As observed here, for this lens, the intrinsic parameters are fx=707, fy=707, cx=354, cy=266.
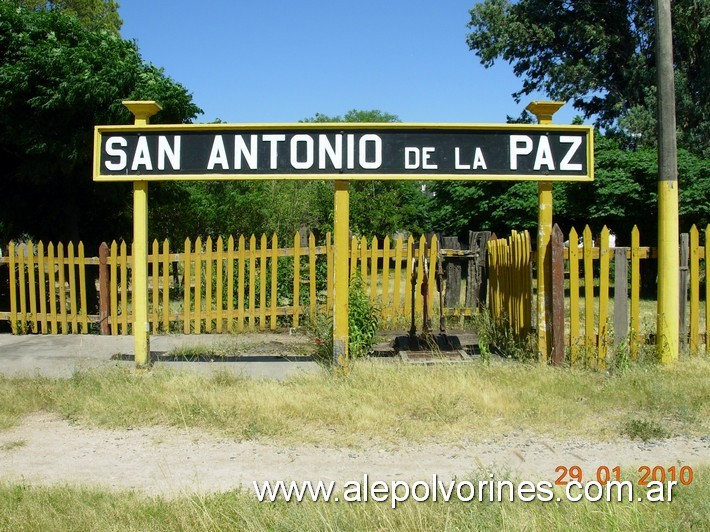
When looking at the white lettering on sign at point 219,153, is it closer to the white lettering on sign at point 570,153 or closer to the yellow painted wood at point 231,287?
the white lettering on sign at point 570,153

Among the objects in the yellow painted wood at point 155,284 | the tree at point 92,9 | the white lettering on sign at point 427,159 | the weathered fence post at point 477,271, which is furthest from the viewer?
the tree at point 92,9

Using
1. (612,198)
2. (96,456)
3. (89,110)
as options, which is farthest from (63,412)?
(612,198)

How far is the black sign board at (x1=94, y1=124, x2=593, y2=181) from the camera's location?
771 centimetres

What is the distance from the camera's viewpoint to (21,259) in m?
12.2

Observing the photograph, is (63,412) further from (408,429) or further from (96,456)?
(408,429)

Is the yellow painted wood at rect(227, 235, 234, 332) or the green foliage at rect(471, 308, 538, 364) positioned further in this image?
the yellow painted wood at rect(227, 235, 234, 332)

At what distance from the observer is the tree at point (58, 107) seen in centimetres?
1348

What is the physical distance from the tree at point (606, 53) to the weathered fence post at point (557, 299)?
18378 millimetres

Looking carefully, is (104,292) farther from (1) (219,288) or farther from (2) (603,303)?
(2) (603,303)

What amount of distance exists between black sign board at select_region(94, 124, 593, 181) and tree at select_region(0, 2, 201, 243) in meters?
6.90

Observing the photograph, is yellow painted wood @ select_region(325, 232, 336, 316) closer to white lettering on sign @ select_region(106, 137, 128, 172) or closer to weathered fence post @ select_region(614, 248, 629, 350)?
white lettering on sign @ select_region(106, 137, 128, 172)

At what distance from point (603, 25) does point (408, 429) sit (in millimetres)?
24926

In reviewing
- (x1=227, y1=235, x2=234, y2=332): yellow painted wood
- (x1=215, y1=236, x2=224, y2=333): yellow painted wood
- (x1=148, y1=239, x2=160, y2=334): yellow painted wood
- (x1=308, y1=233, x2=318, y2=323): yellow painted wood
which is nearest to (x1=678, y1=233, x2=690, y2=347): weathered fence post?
(x1=308, y1=233, x2=318, y2=323): yellow painted wood

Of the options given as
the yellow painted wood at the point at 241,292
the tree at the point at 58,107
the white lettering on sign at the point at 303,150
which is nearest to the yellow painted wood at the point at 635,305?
the white lettering on sign at the point at 303,150
